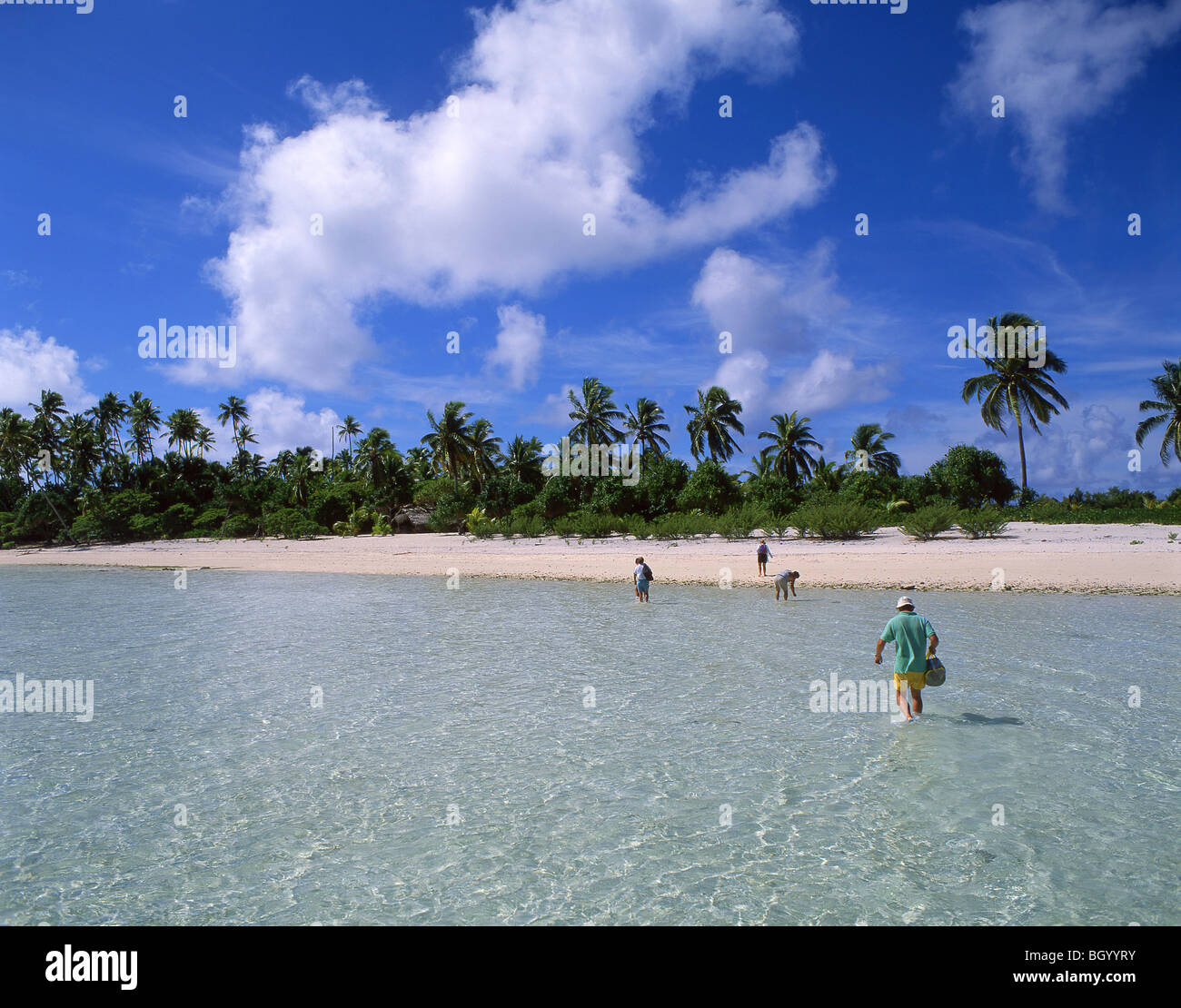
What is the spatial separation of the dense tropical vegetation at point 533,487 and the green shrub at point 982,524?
90 mm

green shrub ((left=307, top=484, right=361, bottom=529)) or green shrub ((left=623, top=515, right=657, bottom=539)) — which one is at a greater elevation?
green shrub ((left=307, top=484, right=361, bottom=529))

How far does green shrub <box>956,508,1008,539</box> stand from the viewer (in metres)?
33.5

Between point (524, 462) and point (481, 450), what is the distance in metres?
6.41

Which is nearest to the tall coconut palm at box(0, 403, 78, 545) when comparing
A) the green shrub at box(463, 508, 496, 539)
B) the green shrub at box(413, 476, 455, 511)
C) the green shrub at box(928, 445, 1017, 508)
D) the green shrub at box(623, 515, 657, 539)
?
the green shrub at box(413, 476, 455, 511)

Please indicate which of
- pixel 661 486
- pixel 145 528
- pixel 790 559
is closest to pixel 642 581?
pixel 790 559

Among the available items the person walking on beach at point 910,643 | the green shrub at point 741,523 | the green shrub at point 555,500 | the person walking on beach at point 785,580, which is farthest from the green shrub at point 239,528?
the person walking on beach at point 910,643

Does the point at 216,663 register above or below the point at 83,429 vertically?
below

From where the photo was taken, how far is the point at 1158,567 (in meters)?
24.3

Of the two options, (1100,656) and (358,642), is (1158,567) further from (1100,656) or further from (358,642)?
(358,642)

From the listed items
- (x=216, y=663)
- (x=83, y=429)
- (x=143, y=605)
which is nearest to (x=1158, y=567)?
(x=216, y=663)

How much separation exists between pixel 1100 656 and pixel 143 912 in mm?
15971

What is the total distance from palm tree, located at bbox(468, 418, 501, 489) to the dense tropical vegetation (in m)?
0.15

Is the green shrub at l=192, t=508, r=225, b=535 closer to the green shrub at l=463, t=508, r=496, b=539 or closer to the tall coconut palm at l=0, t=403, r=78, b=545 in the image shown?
the tall coconut palm at l=0, t=403, r=78, b=545

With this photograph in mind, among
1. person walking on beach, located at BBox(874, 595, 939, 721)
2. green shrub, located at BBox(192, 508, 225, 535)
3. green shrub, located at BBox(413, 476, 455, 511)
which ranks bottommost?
person walking on beach, located at BBox(874, 595, 939, 721)
